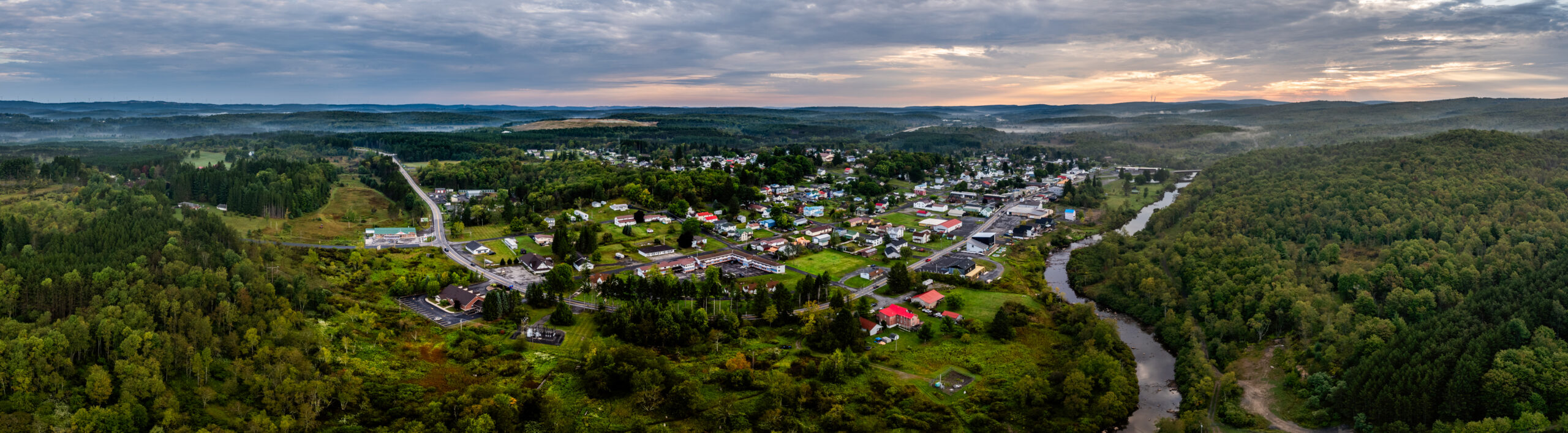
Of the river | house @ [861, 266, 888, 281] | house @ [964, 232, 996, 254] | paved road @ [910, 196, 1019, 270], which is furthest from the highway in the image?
the river

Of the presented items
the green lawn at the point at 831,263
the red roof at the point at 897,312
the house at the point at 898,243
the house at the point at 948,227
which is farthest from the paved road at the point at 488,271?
the red roof at the point at 897,312

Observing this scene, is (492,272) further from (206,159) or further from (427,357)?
(206,159)

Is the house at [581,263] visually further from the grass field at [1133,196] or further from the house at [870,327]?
the grass field at [1133,196]

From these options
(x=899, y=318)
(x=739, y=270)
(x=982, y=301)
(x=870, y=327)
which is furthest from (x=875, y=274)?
(x=870, y=327)

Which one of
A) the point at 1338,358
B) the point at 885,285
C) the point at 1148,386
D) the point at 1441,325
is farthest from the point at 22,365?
the point at 1441,325

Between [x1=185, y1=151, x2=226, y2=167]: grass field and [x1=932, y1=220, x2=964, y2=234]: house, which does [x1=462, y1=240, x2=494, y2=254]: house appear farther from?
[x1=185, y1=151, x2=226, y2=167]: grass field

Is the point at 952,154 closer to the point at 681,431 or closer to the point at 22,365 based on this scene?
the point at 681,431
